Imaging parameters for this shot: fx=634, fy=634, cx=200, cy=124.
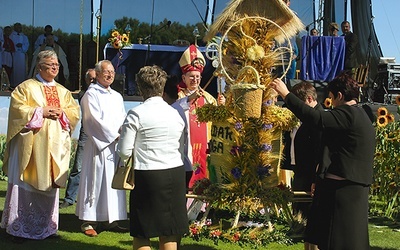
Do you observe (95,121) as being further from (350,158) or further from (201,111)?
(350,158)

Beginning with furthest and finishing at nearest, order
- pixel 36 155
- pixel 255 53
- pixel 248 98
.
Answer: pixel 36 155 → pixel 255 53 → pixel 248 98

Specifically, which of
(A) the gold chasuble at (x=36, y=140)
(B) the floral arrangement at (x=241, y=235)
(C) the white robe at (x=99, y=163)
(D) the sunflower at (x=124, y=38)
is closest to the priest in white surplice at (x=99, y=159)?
(C) the white robe at (x=99, y=163)

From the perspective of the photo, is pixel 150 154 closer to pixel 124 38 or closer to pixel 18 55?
pixel 124 38

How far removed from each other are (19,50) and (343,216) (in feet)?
42.4

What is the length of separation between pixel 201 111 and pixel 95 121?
1.13 metres

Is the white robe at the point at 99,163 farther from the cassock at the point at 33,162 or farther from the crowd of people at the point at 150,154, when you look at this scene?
the cassock at the point at 33,162

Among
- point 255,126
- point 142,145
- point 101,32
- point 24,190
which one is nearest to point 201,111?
point 255,126

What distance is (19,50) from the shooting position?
16.0 m

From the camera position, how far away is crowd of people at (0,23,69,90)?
15.7m

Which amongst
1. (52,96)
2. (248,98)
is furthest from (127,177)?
(52,96)

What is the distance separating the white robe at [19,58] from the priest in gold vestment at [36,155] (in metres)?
10.0

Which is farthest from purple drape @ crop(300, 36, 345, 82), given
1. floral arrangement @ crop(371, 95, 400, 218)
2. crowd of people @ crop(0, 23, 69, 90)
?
floral arrangement @ crop(371, 95, 400, 218)

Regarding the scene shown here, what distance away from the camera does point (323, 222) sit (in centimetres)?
A: 475

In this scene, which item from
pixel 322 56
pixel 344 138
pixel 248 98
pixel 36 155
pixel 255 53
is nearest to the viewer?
pixel 344 138
